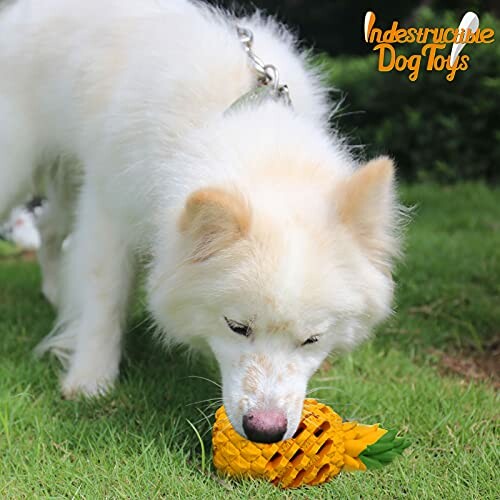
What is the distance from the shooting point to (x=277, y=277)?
2439 mm

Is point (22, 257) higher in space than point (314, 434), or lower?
lower

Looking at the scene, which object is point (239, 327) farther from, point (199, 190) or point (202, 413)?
point (202, 413)

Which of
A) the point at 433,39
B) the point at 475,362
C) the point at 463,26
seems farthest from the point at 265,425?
the point at 433,39

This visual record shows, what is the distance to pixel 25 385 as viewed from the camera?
3592 mm

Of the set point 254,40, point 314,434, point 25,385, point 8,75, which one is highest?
point 254,40

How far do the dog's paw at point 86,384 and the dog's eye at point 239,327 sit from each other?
1.11 m

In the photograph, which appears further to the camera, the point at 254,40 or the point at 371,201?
the point at 254,40

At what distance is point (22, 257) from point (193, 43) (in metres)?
3.95

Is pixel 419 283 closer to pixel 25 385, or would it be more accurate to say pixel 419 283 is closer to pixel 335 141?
pixel 335 141

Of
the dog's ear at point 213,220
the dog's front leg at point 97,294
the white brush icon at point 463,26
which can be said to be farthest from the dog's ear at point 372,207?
the white brush icon at point 463,26

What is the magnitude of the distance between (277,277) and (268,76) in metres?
1.05

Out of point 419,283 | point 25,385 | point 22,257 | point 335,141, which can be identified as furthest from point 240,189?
point 22,257

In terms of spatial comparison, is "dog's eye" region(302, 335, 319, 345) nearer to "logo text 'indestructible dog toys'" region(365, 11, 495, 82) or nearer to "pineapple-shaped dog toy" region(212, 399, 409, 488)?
"pineapple-shaped dog toy" region(212, 399, 409, 488)

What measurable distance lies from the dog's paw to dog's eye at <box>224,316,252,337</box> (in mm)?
1109
